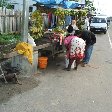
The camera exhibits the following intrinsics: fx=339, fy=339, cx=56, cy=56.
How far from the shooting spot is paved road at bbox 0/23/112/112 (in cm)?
844

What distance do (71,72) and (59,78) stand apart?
3.80 ft

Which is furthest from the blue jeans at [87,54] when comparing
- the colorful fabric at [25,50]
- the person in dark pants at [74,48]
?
the colorful fabric at [25,50]

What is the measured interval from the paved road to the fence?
522 centimetres

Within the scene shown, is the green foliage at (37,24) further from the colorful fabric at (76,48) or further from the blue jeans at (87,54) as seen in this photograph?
the colorful fabric at (76,48)

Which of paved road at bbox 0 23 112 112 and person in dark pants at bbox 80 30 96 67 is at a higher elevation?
person in dark pants at bbox 80 30 96 67

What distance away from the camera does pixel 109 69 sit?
558 inches

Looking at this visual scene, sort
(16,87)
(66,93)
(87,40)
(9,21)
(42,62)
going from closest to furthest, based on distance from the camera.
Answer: (66,93)
(16,87)
(42,62)
(87,40)
(9,21)

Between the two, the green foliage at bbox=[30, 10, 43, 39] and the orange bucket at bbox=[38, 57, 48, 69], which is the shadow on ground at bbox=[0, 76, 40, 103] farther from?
the green foliage at bbox=[30, 10, 43, 39]

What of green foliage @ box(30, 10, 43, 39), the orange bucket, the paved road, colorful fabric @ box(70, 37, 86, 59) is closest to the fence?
green foliage @ box(30, 10, 43, 39)

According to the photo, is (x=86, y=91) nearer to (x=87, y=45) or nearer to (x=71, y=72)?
(x=71, y=72)

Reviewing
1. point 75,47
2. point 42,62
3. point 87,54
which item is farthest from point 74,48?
point 87,54

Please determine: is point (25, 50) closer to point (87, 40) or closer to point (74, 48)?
point (74, 48)

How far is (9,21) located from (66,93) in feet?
31.2

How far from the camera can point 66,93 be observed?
9836mm
